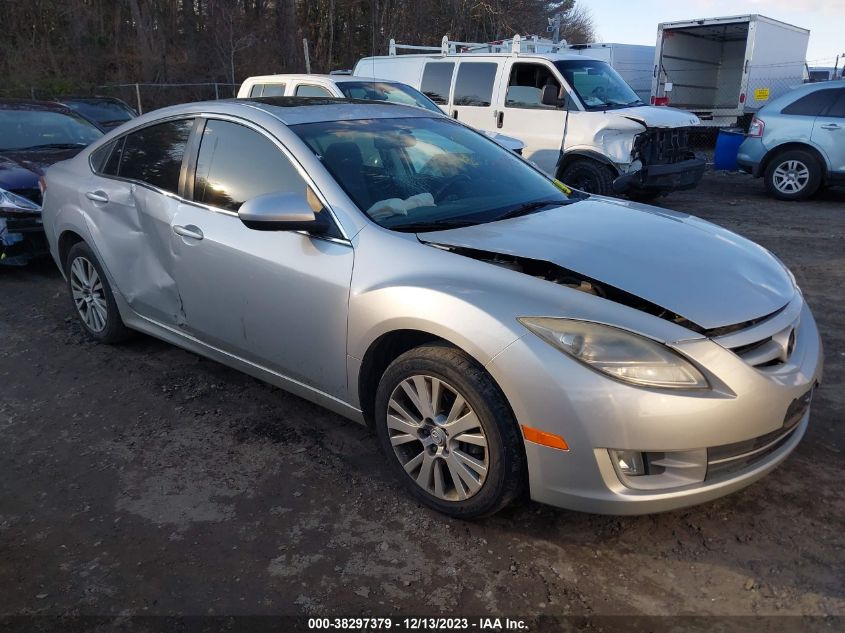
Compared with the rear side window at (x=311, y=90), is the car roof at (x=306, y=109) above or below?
below

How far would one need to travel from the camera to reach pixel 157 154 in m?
4.16

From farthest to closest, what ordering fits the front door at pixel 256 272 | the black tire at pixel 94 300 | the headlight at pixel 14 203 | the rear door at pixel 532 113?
the rear door at pixel 532 113
the headlight at pixel 14 203
the black tire at pixel 94 300
the front door at pixel 256 272

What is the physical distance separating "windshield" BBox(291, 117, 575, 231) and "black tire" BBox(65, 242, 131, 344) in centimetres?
201

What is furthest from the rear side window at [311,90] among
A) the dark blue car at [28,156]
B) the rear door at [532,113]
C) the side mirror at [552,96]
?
the side mirror at [552,96]

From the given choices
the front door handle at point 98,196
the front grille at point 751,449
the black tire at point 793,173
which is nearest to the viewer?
the front grille at point 751,449

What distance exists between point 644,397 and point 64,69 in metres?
28.9

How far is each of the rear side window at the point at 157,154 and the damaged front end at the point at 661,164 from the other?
18.7 feet

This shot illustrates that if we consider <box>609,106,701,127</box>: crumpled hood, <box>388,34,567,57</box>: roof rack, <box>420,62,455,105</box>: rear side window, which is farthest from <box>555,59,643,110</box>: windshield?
<box>388,34,567,57</box>: roof rack

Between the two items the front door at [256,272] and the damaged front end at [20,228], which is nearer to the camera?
the front door at [256,272]

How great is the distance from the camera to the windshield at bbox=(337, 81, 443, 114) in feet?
27.9

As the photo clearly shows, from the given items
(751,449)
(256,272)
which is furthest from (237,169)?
(751,449)

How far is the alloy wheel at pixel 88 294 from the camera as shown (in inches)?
185

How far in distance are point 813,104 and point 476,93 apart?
480cm

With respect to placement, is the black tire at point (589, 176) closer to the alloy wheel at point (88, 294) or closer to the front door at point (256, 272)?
the front door at point (256, 272)
